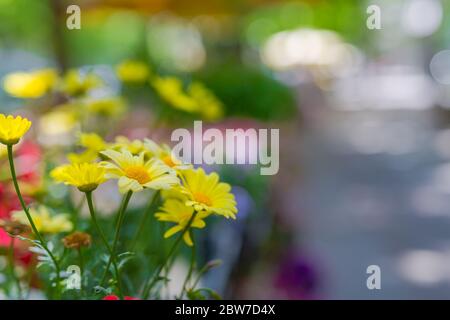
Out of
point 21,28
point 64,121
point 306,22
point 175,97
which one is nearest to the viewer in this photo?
point 175,97

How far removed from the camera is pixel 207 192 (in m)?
0.59

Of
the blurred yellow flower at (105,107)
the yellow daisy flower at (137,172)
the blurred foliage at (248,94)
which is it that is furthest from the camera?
the blurred foliage at (248,94)

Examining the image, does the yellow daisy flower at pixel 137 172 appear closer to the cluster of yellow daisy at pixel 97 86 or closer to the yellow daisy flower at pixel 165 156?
the yellow daisy flower at pixel 165 156

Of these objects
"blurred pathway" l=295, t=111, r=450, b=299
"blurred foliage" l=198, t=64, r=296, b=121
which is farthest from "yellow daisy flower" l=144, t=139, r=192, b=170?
"blurred foliage" l=198, t=64, r=296, b=121

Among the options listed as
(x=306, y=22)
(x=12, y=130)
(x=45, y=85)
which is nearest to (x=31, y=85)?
(x=45, y=85)

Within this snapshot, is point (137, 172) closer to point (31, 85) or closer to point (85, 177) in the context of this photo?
point (85, 177)

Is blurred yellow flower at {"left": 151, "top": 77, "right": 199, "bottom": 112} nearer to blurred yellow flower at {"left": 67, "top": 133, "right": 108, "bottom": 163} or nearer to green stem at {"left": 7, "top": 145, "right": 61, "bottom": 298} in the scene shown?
blurred yellow flower at {"left": 67, "top": 133, "right": 108, "bottom": 163}

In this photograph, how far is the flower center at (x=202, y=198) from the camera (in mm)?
576

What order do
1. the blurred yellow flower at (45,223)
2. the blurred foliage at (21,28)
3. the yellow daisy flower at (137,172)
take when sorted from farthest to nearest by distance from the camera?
the blurred foliage at (21,28) < the blurred yellow flower at (45,223) < the yellow daisy flower at (137,172)

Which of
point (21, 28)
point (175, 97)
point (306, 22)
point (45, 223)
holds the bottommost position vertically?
point (45, 223)

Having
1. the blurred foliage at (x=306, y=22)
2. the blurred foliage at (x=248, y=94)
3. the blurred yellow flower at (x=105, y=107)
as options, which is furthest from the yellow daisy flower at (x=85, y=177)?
the blurred foliage at (x=306, y=22)

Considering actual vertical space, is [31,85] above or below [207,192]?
above

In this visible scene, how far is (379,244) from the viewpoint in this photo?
3.82m

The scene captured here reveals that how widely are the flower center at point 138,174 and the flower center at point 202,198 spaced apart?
44 millimetres
